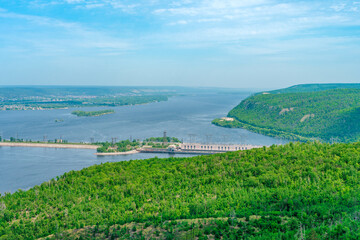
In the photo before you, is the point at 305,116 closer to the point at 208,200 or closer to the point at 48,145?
the point at 48,145

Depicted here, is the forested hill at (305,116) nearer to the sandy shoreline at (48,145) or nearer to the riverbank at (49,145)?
the riverbank at (49,145)

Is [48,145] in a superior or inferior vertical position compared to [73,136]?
inferior

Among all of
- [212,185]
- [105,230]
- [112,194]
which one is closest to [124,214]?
[105,230]

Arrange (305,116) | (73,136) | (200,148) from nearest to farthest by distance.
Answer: (200,148)
(73,136)
(305,116)

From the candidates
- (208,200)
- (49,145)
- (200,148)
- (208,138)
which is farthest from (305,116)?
(208,200)

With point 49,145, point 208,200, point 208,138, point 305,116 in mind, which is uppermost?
point 305,116

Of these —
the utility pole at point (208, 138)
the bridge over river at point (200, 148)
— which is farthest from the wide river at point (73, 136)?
the bridge over river at point (200, 148)

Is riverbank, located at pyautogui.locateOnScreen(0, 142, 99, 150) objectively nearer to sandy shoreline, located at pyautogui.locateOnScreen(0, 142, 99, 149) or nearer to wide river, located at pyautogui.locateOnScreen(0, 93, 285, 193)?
sandy shoreline, located at pyautogui.locateOnScreen(0, 142, 99, 149)
